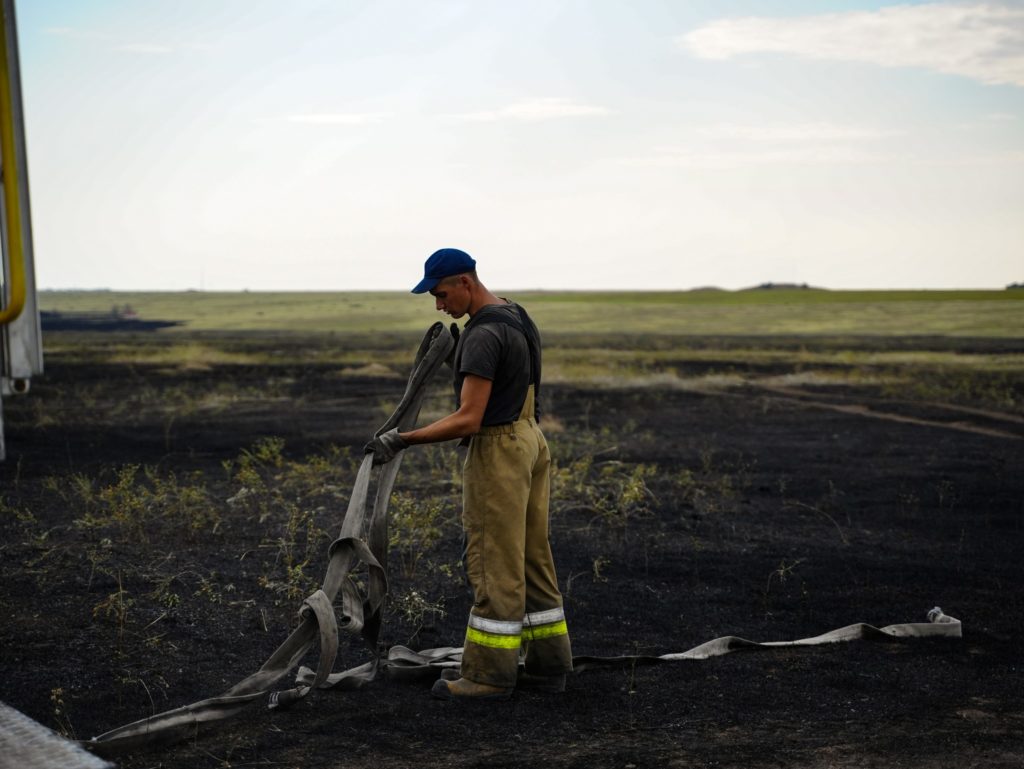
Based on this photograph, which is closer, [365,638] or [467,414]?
[467,414]

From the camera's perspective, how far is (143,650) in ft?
19.6

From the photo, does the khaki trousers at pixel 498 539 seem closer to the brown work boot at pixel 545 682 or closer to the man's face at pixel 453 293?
the brown work boot at pixel 545 682

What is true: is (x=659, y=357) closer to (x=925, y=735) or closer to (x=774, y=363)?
(x=774, y=363)

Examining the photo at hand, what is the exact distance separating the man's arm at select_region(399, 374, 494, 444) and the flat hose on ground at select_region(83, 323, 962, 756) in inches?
12.2

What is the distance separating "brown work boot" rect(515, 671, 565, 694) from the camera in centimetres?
525

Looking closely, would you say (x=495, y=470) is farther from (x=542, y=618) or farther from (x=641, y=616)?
(x=641, y=616)

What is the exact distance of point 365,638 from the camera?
209 inches

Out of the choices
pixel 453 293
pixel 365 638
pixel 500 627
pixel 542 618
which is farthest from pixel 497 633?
pixel 453 293

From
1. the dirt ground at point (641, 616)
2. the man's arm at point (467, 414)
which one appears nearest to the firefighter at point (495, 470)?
the man's arm at point (467, 414)

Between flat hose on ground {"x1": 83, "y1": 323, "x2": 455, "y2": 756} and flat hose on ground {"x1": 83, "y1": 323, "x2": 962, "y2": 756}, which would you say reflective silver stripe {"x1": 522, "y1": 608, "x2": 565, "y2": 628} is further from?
flat hose on ground {"x1": 83, "y1": 323, "x2": 455, "y2": 756}

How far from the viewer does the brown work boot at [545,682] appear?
5246 mm

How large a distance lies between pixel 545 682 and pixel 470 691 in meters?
0.39

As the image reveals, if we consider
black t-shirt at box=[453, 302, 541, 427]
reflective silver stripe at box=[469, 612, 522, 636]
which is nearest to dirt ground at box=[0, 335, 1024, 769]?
reflective silver stripe at box=[469, 612, 522, 636]

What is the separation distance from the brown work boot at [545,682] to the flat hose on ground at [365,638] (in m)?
0.33
